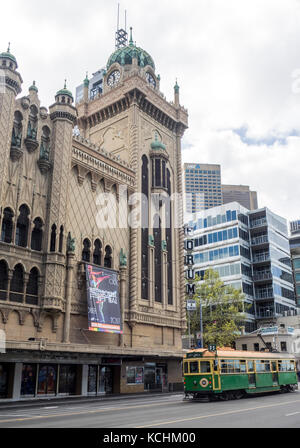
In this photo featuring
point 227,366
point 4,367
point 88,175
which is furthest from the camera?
point 88,175

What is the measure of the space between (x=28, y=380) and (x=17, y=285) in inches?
272

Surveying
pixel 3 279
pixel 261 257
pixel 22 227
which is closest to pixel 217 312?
pixel 261 257

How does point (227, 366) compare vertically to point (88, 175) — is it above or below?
below

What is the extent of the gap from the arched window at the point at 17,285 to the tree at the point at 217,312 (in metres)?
26.6

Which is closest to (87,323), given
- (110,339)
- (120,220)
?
(110,339)

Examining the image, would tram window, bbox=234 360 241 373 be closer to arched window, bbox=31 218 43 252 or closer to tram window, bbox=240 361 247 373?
tram window, bbox=240 361 247 373

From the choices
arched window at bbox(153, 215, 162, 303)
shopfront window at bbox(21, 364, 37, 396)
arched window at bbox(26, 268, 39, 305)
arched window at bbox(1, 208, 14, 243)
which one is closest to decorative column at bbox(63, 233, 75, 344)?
arched window at bbox(26, 268, 39, 305)

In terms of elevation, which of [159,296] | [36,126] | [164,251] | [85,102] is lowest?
[159,296]

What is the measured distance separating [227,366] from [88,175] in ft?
72.6

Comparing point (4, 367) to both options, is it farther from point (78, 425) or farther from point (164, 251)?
point (164, 251)

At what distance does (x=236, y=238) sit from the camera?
73.2 m

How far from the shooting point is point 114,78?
54625 mm

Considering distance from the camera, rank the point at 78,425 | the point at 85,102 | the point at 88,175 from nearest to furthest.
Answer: the point at 78,425 → the point at 88,175 → the point at 85,102

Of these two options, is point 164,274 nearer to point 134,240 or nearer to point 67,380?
point 134,240
